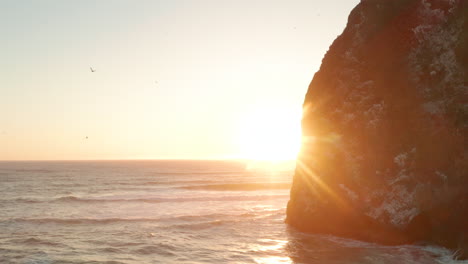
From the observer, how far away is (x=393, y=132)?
2069 cm

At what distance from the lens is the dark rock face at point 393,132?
734 inches

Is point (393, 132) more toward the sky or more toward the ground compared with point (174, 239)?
more toward the sky

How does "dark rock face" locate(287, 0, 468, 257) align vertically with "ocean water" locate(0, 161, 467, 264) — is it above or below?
above

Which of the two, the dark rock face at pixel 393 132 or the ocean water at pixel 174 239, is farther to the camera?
the dark rock face at pixel 393 132

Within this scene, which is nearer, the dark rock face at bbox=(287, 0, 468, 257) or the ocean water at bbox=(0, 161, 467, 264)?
the ocean water at bbox=(0, 161, 467, 264)

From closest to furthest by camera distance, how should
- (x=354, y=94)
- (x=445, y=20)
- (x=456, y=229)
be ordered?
(x=456, y=229) < (x=445, y=20) < (x=354, y=94)

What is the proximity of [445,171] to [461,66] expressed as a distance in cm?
576

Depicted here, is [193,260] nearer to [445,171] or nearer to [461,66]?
[445,171]

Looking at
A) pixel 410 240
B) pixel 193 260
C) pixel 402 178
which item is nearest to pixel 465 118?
pixel 402 178

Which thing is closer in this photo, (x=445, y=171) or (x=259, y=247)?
(x=445, y=171)

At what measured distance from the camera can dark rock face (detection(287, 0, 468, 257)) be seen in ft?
61.2

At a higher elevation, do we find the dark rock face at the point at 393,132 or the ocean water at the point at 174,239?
the dark rock face at the point at 393,132

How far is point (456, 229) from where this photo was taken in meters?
17.6

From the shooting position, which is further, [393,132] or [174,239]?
[174,239]
